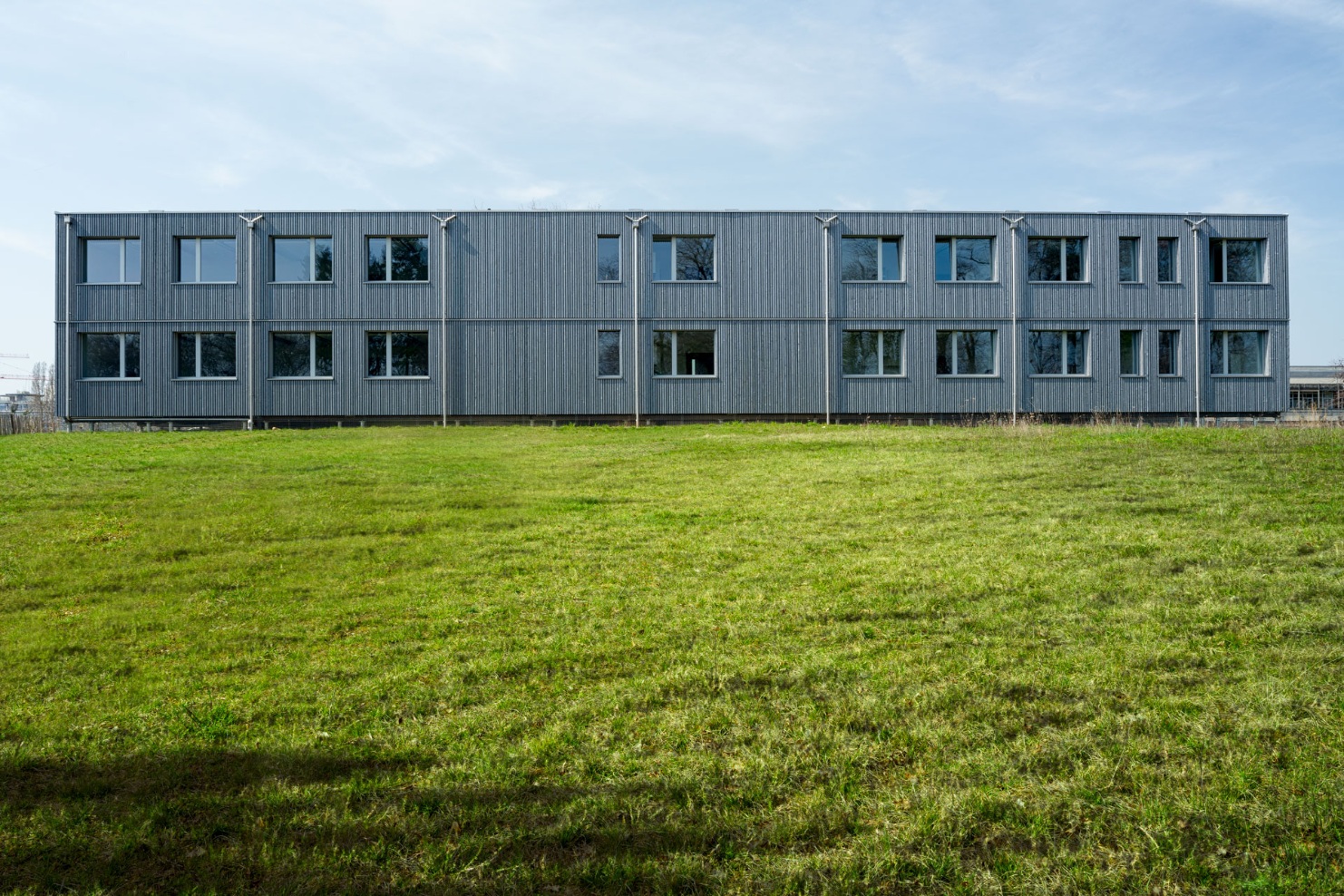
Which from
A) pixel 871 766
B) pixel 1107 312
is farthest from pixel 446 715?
pixel 1107 312

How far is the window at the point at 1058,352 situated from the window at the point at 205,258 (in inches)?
933

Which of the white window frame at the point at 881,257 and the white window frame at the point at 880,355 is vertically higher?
the white window frame at the point at 881,257

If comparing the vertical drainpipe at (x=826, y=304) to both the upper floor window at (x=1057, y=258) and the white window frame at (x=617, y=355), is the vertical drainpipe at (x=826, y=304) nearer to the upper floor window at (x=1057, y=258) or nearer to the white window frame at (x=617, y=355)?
the white window frame at (x=617, y=355)

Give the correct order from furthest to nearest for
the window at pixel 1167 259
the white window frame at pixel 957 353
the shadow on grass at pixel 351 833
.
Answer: the window at pixel 1167 259
the white window frame at pixel 957 353
the shadow on grass at pixel 351 833

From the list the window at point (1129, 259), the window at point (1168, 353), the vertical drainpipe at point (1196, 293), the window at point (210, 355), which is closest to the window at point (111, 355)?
the window at point (210, 355)

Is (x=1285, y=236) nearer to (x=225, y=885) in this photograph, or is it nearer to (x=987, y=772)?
(x=987, y=772)

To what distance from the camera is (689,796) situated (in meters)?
4.25

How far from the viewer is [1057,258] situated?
29578mm

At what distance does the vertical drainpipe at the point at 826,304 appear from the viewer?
28.5 m

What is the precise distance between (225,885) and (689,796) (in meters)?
1.84

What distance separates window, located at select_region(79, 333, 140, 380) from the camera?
92.6ft

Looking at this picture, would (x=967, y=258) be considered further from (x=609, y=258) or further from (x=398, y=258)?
(x=398, y=258)

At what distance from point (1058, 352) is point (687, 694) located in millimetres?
26907

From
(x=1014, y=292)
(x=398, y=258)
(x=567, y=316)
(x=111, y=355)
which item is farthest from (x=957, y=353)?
(x=111, y=355)
